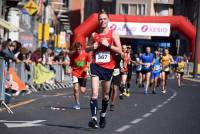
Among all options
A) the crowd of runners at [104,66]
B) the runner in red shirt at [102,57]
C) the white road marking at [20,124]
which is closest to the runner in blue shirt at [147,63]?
the crowd of runners at [104,66]

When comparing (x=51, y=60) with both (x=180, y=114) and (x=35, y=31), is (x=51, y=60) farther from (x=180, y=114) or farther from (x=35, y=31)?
(x=35, y=31)

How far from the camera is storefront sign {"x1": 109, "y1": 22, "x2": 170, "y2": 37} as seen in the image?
60.0 meters

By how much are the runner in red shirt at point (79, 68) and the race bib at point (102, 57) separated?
568 centimetres

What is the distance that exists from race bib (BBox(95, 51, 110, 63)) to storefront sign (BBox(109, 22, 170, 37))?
46780 millimetres

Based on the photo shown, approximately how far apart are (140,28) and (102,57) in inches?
1900

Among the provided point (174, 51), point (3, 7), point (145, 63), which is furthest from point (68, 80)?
point (174, 51)

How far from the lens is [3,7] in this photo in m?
47.6

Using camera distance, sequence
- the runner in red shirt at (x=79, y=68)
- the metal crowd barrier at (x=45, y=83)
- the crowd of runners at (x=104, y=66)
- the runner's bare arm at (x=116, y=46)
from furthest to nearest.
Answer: the metal crowd barrier at (x=45, y=83), the runner in red shirt at (x=79, y=68), the crowd of runners at (x=104, y=66), the runner's bare arm at (x=116, y=46)

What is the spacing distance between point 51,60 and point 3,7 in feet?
50.9

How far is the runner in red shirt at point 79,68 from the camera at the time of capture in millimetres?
18984

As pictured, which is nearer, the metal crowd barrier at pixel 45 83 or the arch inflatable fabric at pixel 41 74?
the metal crowd barrier at pixel 45 83

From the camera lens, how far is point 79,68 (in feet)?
62.8

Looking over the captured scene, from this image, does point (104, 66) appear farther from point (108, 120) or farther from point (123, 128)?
point (108, 120)

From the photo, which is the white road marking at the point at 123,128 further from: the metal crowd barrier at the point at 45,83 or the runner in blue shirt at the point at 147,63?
the runner in blue shirt at the point at 147,63
